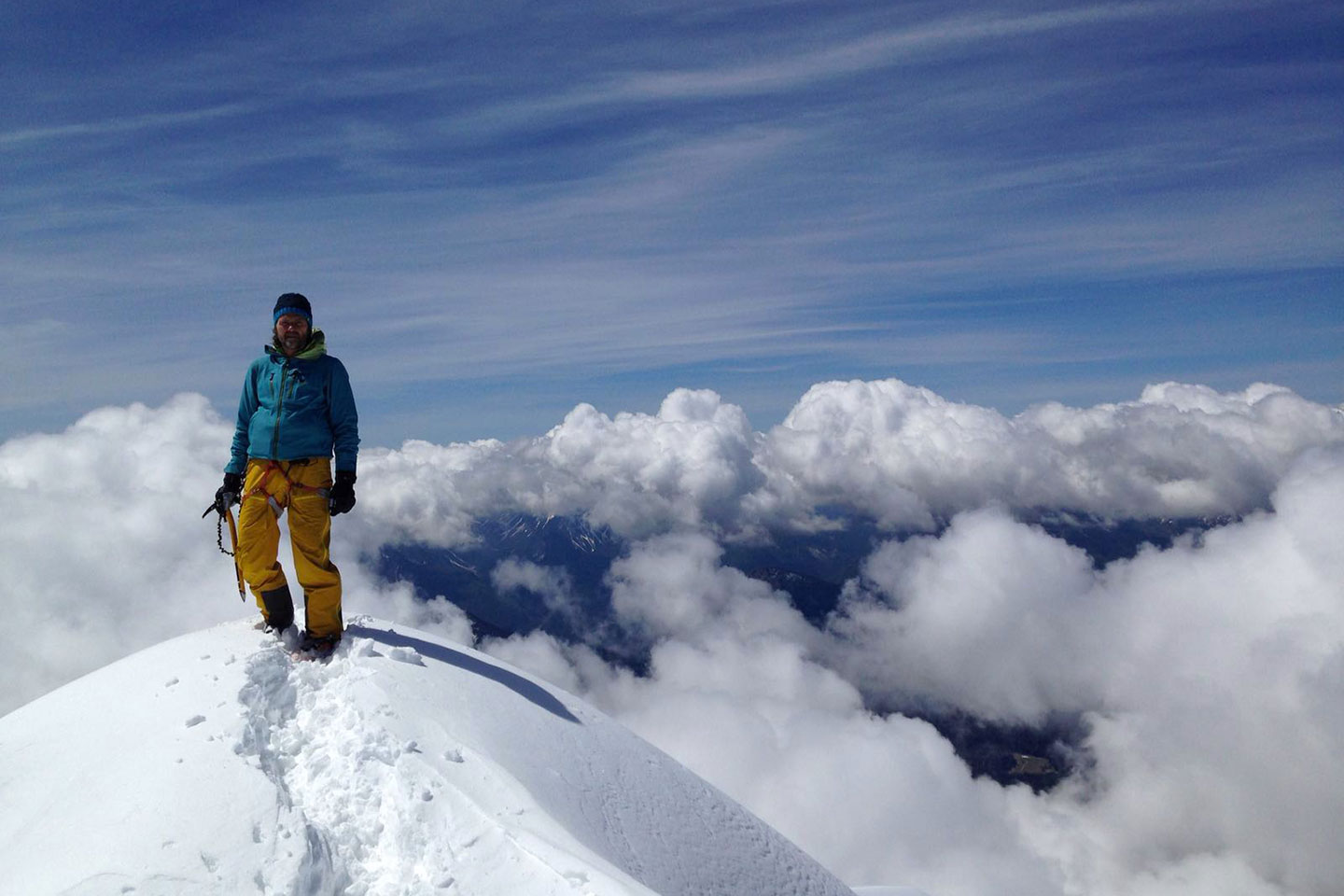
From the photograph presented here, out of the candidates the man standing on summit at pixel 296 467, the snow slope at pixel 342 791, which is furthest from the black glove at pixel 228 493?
the snow slope at pixel 342 791

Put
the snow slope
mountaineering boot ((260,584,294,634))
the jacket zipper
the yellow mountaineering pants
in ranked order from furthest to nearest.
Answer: mountaineering boot ((260,584,294,634)) < the yellow mountaineering pants < the jacket zipper < the snow slope

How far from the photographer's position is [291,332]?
9516 millimetres

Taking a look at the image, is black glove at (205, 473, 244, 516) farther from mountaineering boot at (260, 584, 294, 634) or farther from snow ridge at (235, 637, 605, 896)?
snow ridge at (235, 637, 605, 896)

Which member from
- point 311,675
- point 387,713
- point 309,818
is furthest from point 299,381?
point 309,818

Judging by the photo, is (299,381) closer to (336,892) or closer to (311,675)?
(311,675)

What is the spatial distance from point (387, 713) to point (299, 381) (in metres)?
4.25

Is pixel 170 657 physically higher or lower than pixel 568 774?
higher

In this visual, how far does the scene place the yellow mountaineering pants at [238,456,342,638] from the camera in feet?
31.1

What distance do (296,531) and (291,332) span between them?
8.16 feet

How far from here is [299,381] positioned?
9.46m

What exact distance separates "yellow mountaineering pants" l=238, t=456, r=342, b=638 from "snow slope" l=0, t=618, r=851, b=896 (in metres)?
0.58

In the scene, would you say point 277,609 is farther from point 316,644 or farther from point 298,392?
point 298,392

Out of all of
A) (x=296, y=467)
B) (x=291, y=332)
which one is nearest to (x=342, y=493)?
(x=296, y=467)

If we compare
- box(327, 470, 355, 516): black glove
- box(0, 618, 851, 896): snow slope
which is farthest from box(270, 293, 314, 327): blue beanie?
box(0, 618, 851, 896): snow slope
